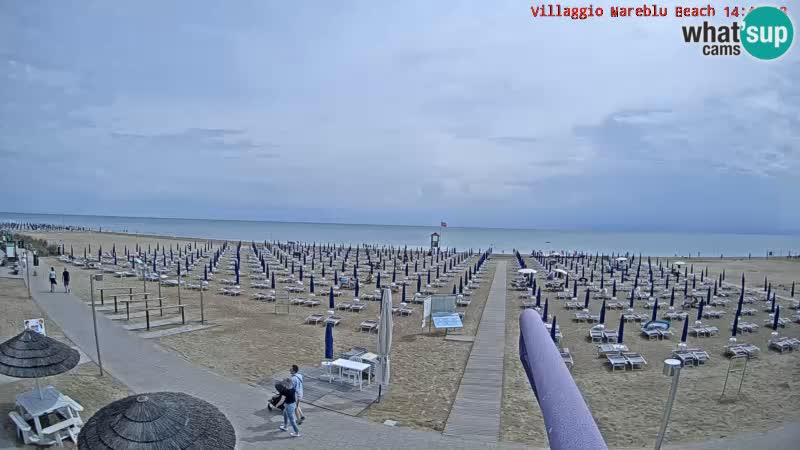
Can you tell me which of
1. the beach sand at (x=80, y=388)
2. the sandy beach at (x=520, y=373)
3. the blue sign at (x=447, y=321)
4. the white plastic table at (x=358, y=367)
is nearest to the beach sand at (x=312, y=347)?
the sandy beach at (x=520, y=373)

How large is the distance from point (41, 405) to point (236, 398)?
338 cm

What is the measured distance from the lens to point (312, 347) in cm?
1426

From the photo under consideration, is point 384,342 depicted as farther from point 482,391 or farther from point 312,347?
point 312,347

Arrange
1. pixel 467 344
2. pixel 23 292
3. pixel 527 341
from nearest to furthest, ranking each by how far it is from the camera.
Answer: pixel 527 341 < pixel 467 344 < pixel 23 292

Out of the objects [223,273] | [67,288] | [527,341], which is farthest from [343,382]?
[223,273]

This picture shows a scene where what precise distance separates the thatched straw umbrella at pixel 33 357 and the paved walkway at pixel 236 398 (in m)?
2.36

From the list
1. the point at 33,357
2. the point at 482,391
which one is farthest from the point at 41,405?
the point at 482,391

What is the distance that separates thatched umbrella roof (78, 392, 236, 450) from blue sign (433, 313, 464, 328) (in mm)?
10839

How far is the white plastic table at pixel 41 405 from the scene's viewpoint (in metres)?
7.38

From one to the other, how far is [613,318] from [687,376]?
28.0 ft

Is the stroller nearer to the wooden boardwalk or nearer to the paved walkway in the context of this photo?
the paved walkway

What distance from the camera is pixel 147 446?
4.84 metres

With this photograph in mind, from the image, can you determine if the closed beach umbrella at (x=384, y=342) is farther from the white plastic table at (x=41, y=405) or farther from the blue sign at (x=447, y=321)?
the white plastic table at (x=41, y=405)

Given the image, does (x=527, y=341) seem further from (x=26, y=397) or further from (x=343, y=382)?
(x=26, y=397)
